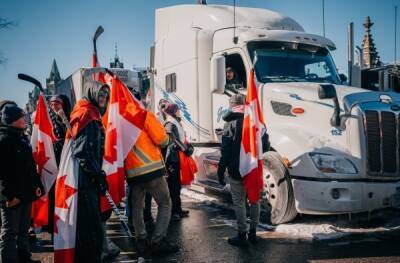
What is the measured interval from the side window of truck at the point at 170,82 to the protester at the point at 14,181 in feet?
15.6

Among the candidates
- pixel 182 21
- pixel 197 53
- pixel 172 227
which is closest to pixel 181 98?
pixel 197 53

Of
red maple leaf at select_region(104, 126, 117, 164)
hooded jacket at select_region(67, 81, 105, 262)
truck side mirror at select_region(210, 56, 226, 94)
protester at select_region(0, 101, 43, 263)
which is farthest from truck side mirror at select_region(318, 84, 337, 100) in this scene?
protester at select_region(0, 101, 43, 263)

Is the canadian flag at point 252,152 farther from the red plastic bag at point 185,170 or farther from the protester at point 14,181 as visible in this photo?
the protester at point 14,181

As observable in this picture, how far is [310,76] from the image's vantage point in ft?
22.5

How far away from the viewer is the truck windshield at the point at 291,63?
262 inches

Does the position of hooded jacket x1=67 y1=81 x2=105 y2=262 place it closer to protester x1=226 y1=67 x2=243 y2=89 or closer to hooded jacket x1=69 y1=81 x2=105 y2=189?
hooded jacket x1=69 y1=81 x2=105 y2=189

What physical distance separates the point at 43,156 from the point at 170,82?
14.3 feet

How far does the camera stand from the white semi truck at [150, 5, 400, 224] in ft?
16.9

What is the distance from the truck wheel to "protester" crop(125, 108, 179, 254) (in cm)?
168

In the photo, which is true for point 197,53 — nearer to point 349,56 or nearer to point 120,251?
point 349,56

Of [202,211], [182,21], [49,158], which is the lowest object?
[202,211]

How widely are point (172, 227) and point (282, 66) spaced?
3.35m

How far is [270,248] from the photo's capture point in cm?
483

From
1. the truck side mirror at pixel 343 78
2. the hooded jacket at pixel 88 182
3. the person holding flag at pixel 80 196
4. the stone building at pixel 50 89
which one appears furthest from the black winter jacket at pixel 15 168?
the stone building at pixel 50 89
